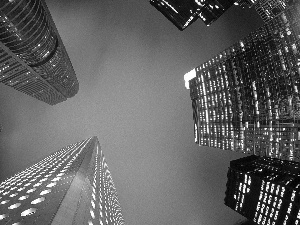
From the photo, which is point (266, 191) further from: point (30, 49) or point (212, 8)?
point (30, 49)

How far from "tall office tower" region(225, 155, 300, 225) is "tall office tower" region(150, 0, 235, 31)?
82580 millimetres

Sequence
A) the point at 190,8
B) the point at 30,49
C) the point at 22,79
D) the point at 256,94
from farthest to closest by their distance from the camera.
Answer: the point at 190,8, the point at 22,79, the point at 256,94, the point at 30,49

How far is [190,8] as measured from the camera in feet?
401

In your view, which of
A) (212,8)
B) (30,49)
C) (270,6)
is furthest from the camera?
(212,8)

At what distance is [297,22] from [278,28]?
7.70m

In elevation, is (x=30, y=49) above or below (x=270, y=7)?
below

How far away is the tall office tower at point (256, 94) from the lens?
86625 mm

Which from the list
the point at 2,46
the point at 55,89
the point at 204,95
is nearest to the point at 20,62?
the point at 2,46

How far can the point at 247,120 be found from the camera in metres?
111

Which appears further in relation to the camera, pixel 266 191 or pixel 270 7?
pixel 266 191

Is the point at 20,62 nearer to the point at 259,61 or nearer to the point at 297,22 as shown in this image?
the point at 259,61

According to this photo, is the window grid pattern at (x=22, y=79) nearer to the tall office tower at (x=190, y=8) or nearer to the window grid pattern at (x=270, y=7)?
the tall office tower at (x=190, y=8)

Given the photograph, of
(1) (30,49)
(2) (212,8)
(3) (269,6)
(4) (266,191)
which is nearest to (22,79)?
(1) (30,49)

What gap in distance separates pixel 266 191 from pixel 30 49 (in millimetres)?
111104
